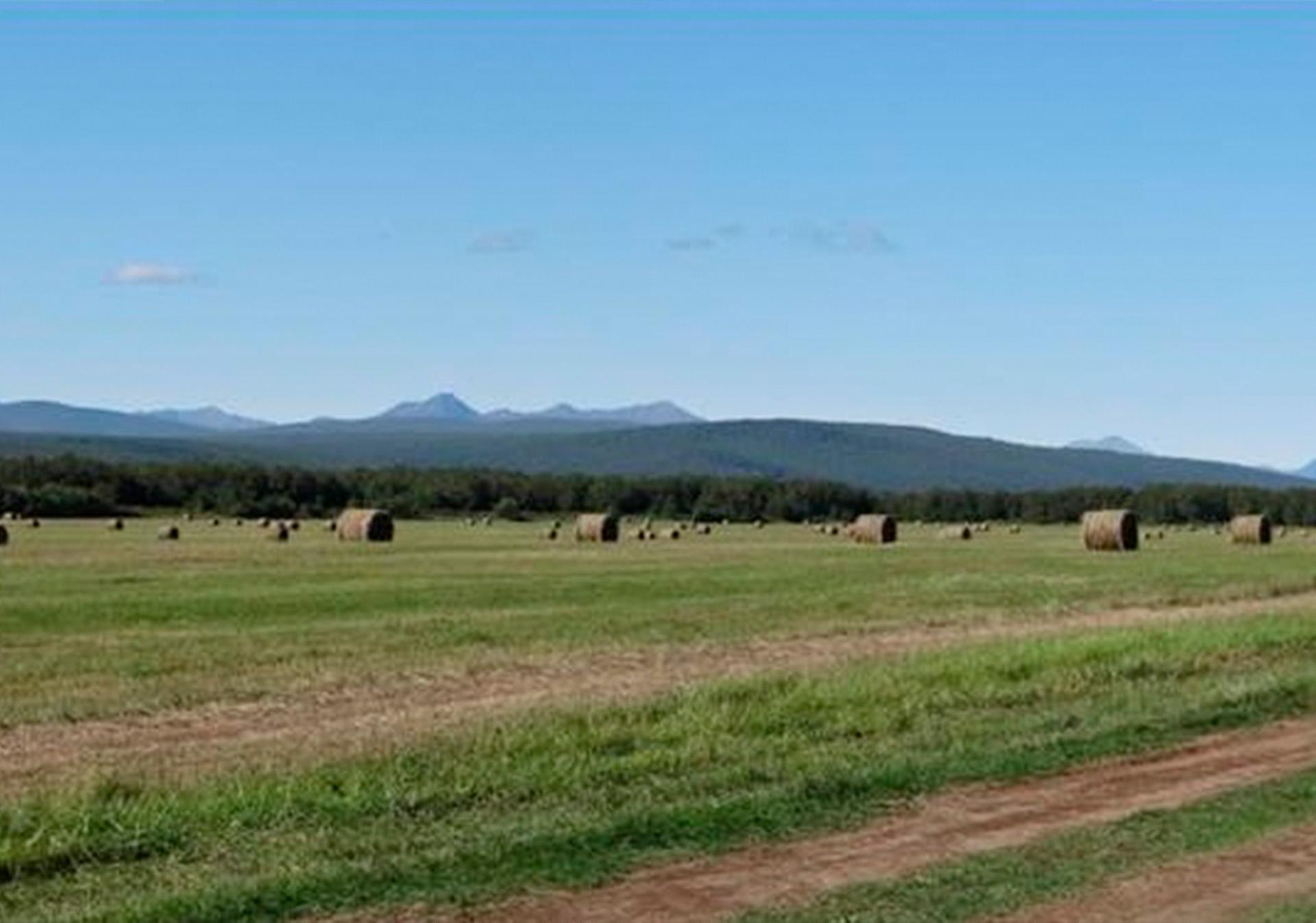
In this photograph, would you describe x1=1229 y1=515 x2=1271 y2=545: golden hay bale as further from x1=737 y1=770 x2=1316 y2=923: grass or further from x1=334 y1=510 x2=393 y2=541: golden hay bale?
x1=737 y1=770 x2=1316 y2=923: grass

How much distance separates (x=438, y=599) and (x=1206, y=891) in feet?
87.3

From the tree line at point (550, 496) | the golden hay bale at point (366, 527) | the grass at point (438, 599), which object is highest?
the tree line at point (550, 496)

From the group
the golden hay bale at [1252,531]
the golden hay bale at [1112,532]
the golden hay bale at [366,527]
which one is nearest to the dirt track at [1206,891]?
the golden hay bale at [1112,532]

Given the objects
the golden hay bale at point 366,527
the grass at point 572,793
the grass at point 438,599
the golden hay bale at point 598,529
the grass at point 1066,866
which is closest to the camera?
the grass at point 1066,866

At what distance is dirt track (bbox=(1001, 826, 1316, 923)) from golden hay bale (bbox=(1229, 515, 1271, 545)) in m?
64.3

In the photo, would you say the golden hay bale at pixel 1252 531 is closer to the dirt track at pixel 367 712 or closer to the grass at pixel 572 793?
the dirt track at pixel 367 712

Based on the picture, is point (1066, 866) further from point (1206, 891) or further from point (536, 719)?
point (536, 719)

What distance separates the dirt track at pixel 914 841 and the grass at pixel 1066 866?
0.21m

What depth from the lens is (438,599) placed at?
121 ft

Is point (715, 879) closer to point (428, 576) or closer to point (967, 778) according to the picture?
point (967, 778)

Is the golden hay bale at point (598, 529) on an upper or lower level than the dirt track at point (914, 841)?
upper

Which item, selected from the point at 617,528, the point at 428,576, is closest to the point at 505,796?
the point at 428,576

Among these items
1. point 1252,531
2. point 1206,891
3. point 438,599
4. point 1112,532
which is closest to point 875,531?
point 1112,532

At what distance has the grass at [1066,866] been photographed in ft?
34.7
